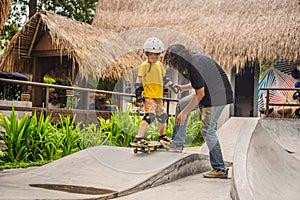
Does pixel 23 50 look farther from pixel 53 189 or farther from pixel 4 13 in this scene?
pixel 53 189

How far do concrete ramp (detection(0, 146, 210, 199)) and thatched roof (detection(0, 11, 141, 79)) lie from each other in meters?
4.93

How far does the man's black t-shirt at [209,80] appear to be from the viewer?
4488 mm

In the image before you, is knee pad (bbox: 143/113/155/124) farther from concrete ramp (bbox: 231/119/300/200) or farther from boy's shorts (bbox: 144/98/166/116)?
concrete ramp (bbox: 231/119/300/200)

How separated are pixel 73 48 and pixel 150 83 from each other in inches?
196

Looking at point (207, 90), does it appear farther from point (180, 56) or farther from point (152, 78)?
point (152, 78)

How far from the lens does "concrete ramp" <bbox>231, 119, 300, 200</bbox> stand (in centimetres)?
340

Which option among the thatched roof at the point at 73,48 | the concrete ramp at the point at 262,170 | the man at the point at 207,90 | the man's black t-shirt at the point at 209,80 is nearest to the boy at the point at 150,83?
the man at the point at 207,90

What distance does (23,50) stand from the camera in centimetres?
1086

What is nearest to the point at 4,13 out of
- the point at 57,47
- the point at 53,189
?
the point at 53,189

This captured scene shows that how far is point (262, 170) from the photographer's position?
4.06 meters

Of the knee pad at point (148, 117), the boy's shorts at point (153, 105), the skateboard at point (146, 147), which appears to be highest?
the boy's shorts at point (153, 105)

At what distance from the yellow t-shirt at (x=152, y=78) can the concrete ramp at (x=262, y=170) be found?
4.11ft

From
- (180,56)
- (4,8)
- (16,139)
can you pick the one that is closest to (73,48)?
(4,8)

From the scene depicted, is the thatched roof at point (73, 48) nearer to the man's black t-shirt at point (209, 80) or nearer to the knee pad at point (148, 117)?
the knee pad at point (148, 117)
